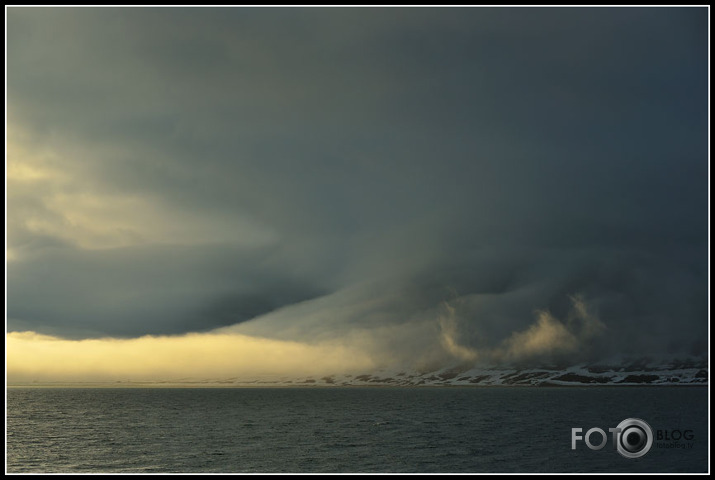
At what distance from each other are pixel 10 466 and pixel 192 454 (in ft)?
77.5

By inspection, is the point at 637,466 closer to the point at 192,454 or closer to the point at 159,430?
the point at 192,454

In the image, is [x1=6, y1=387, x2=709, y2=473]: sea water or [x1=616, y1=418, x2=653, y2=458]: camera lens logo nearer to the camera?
[x1=616, y1=418, x2=653, y2=458]: camera lens logo

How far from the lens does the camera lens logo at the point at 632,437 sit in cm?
6744

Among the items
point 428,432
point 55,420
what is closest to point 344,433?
point 428,432

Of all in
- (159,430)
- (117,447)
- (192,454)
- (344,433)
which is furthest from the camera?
(159,430)

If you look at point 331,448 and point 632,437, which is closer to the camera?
point 632,437

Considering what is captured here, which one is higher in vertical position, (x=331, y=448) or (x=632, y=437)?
(x=632, y=437)

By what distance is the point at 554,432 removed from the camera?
360ft

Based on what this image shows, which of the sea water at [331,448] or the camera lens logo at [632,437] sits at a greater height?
the camera lens logo at [632,437]

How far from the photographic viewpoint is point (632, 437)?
6981 cm

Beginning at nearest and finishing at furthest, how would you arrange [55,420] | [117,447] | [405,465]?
[405,465]
[117,447]
[55,420]

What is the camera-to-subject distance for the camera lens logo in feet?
221

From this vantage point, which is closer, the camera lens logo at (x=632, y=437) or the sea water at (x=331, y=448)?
the camera lens logo at (x=632, y=437)

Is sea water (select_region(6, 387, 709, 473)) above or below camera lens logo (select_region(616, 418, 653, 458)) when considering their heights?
below
